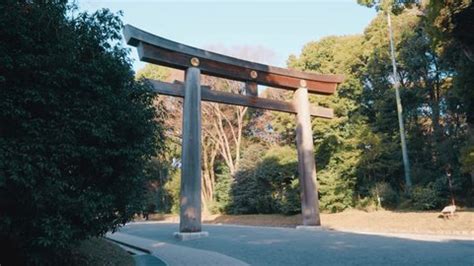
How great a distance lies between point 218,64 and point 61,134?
8696mm

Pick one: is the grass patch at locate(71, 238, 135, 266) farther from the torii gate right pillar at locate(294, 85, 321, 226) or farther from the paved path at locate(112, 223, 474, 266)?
the torii gate right pillar at locate(294, 85, 321, 226)

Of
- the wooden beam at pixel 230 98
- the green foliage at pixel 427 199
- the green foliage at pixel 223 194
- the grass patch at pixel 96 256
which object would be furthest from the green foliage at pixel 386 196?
the grass patch at pixel 96 256

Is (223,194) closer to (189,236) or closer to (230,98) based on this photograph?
(230,98)

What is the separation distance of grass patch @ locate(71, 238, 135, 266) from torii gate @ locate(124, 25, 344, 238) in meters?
3.27

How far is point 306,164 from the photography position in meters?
14.3

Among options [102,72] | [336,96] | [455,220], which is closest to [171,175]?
[336,96]

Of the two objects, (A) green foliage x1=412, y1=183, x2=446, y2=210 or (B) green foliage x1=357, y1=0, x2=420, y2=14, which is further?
(A) green foliage x1=412, y1=183, x2=446, y2=210

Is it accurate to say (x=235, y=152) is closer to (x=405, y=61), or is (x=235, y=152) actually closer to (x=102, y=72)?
(x=405, y=61)

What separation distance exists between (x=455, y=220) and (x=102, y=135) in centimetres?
1156

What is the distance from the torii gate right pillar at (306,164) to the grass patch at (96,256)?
25.1 ft

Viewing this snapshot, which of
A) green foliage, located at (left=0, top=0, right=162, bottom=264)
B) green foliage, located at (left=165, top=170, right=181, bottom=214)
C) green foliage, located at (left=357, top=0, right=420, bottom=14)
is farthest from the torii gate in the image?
green foliage, located at (left=165, top=170, right=181, bottom=214)

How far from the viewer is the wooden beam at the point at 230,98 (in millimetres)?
11508

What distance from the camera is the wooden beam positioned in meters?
11.5

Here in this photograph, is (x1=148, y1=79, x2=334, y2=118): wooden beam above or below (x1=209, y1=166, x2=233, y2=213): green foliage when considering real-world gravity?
above
